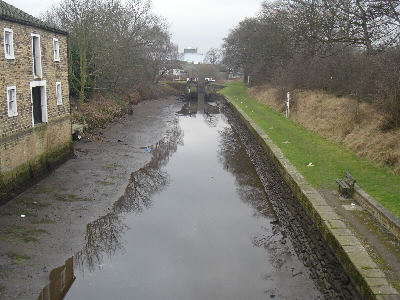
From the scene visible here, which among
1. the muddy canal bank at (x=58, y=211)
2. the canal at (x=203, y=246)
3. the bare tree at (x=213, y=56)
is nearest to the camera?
the canal at (x=203, y=246)

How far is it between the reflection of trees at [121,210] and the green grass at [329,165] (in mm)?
4753

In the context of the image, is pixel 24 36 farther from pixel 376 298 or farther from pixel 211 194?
pixel 376 298

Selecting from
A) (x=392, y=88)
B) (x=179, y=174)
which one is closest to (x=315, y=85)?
(x=392, y=88)

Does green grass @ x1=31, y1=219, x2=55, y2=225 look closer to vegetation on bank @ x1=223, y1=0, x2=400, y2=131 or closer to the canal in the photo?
the canal

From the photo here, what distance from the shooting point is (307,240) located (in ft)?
30.7

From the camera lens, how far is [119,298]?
7.08 meters

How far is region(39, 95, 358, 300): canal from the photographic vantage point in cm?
740

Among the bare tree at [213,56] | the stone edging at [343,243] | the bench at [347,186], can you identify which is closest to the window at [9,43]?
the stone edging at [343,243]

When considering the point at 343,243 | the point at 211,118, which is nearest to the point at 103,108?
the point at 211,118

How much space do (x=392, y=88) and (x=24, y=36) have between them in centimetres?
1181

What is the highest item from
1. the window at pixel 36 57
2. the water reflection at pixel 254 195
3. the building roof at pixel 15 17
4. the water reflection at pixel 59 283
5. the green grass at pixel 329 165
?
the building roof at pixel 15 17

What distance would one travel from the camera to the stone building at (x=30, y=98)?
11.2 metres

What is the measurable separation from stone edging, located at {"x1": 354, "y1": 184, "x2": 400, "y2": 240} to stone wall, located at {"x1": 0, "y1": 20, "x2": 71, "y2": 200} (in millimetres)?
8913

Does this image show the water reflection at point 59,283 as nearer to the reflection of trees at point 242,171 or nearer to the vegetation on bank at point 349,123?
the reflection of trees at point 242,171
